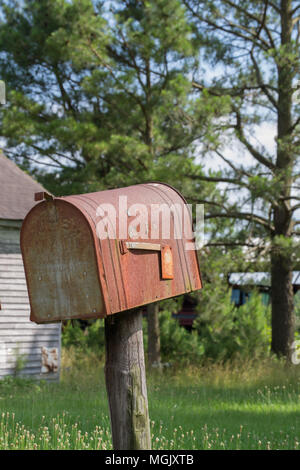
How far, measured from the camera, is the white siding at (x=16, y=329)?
1123 cm

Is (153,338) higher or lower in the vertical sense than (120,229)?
lower

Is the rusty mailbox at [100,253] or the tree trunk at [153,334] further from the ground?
the rusty mailbox at [100,253]

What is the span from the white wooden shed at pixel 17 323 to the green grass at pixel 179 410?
43cm

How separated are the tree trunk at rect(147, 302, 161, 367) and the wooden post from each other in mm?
9442

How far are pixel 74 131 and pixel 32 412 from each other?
311 inches

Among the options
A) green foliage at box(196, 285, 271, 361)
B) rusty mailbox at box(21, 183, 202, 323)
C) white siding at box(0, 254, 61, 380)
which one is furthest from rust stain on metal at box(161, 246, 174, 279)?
green foliage at box(196, 285, 271, 361)

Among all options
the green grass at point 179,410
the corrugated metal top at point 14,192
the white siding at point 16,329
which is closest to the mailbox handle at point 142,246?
the green grass at point 179,410

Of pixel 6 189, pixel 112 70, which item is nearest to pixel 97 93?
pixel 112 70

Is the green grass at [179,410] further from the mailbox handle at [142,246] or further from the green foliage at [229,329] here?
the mailbox handle at [142,246]

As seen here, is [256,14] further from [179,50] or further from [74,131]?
[74,131]

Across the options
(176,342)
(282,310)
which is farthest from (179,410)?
(176,342)

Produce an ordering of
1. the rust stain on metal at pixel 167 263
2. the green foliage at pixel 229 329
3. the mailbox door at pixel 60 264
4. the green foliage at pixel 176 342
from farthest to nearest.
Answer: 1. the green foliage at pixel 176 342
2. the green foliage at pixel 229 329
3. the rust stain on metal at pixel 167 263
4. the mailbox door at pixel 60 264

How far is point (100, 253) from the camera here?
3.21 metres

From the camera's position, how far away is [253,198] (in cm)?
1124
